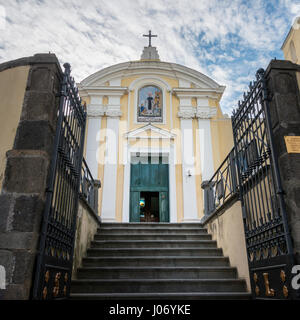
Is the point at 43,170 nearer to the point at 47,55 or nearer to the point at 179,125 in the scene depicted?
the point at 47,55

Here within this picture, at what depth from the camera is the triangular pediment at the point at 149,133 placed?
12.3m

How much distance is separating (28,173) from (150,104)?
32.1 feet

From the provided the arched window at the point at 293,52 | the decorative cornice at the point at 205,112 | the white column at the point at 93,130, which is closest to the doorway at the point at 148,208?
the white column at the point at 93,130

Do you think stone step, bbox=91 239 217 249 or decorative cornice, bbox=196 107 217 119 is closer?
stone step, bbox=91 239 217 249

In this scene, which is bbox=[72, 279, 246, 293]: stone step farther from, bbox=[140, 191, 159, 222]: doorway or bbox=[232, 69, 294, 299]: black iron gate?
bbox=[140, 191, 159, 222]: doorway

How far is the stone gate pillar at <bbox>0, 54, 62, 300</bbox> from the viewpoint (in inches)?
130

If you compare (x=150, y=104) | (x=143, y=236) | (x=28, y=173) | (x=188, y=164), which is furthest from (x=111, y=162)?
(x=28, y=173)

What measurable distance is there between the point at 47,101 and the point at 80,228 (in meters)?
2.80

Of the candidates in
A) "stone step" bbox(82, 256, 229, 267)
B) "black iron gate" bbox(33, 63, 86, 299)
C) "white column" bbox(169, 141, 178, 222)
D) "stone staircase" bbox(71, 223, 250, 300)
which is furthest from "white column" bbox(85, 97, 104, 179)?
"black iron gate" bbox(33, 63, 86, 299)

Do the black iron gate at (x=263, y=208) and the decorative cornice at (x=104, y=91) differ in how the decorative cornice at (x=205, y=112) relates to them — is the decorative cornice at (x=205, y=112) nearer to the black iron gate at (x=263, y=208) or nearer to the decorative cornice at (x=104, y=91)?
the decorative cornice at (x=104, y=91)

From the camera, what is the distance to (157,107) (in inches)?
513

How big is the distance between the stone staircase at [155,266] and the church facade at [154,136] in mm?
3495

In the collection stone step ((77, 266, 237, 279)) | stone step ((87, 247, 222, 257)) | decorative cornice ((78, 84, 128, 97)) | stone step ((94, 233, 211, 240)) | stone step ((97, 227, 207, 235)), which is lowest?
stone step ((77, 266, 237, 279))
